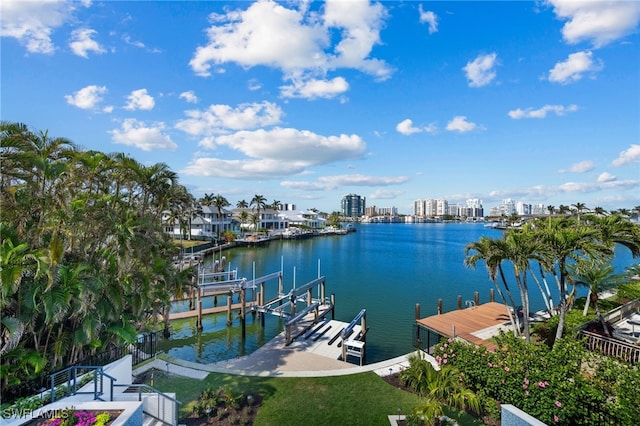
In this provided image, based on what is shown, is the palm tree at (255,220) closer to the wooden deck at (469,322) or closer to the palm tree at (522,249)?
the wooden deck at (469,322)

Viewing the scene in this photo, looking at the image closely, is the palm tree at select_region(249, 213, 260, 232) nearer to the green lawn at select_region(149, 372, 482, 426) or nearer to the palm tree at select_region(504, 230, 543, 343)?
the green lawn at select_region(149, 372, 482, 426)

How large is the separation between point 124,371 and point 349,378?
7.53 meters

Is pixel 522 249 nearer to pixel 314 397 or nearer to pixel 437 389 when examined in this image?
pixel 437 389

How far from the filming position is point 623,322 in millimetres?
17016

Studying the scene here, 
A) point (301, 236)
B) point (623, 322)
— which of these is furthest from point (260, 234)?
point (623, 322)

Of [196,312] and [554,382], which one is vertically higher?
[554,382]

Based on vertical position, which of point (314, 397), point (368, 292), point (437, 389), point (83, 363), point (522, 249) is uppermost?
point (522, 249)

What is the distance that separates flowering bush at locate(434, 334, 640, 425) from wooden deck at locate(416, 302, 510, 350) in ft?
18.3

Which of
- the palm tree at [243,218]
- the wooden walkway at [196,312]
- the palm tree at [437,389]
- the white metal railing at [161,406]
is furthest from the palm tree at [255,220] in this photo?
the white metal railing at [161,406]

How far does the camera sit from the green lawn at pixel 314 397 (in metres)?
9.45

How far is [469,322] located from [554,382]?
1063 cm

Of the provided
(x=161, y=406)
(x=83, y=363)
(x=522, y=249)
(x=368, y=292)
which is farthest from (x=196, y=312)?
(x=522, y=249)

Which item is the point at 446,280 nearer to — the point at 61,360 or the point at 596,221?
the point at 596,221

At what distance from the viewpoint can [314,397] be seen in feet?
34.8
